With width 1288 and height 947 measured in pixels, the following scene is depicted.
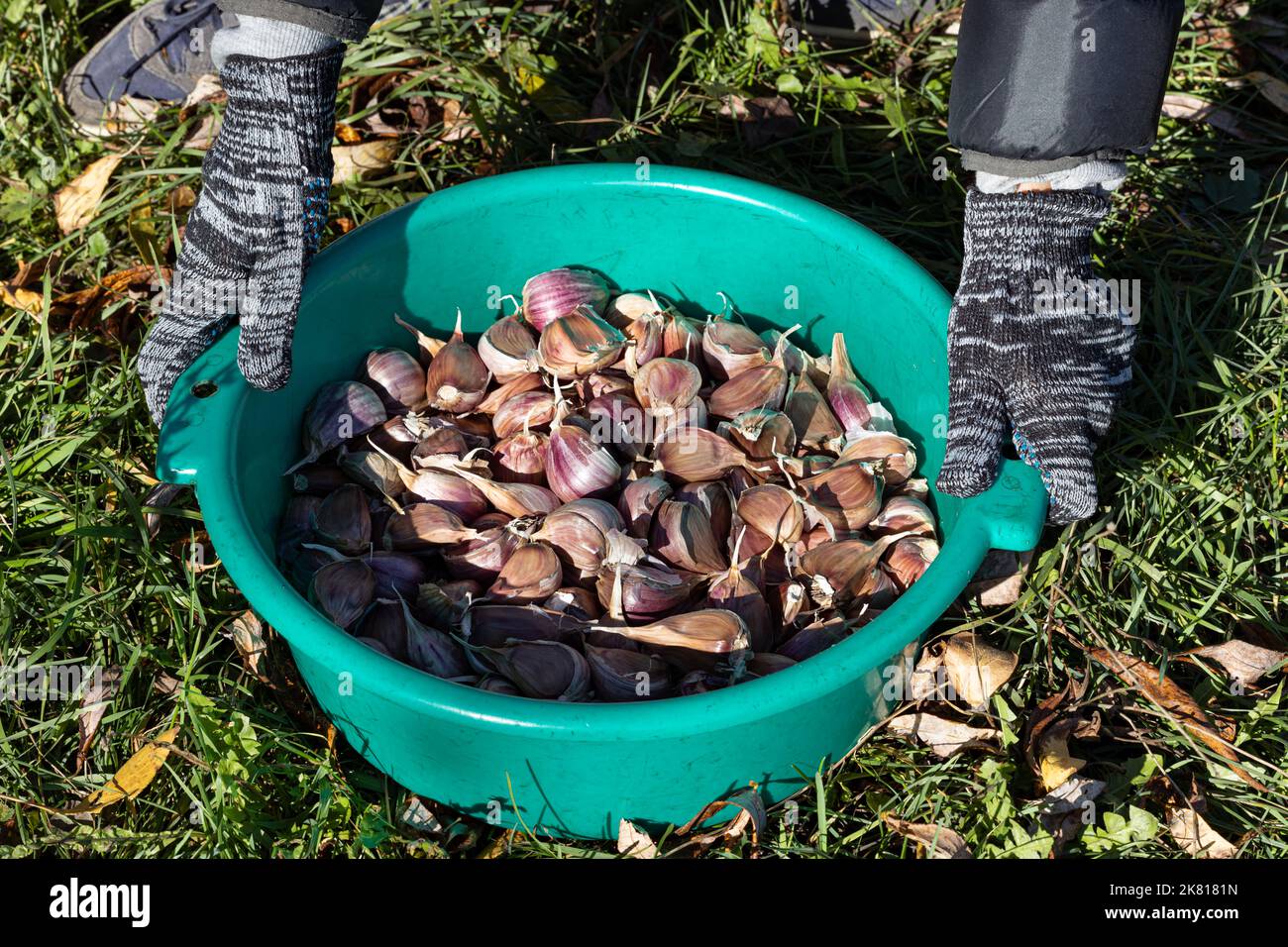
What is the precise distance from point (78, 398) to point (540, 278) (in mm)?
755

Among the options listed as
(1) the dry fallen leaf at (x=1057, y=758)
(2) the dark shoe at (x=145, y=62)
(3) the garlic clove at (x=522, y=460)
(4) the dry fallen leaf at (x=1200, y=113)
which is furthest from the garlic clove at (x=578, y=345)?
(4) the dry fallen leaf at (x=1200, y=113)

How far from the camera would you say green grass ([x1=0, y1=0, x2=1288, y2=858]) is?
1.41m

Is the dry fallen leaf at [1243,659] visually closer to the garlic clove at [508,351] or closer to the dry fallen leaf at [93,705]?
the garlic clove at [508,351]

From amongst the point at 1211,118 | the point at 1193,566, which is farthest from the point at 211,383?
the point at 1211,118

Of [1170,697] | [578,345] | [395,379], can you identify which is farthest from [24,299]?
[1170,697]

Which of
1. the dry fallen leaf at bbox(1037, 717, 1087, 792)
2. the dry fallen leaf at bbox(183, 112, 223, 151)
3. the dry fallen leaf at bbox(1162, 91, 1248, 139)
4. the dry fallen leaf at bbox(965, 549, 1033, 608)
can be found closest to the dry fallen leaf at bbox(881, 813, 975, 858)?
the dry fallen leaf at bbox(1037, 717, 1087, 792)

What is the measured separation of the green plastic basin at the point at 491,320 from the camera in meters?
1.16

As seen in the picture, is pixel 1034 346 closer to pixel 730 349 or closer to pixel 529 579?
pixel 730 349

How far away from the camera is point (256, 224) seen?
1.46m

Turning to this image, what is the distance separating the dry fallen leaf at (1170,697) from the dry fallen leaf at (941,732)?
20 cm

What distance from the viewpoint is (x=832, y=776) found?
1432mm

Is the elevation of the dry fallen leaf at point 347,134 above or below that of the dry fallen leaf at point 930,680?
above

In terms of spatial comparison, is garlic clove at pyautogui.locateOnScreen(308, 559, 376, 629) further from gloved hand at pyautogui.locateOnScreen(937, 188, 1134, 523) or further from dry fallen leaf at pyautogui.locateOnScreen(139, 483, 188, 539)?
gloved hand at pyautogui.locateOnScreen(937, 188, 1134, 523)

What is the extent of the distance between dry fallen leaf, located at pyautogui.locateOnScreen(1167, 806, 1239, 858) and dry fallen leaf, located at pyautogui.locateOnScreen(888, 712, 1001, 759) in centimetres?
23
